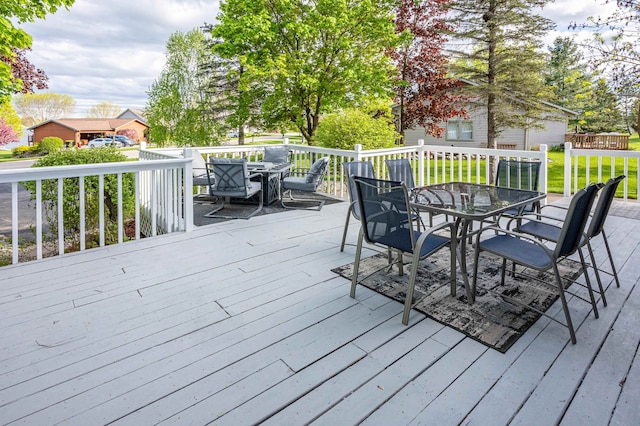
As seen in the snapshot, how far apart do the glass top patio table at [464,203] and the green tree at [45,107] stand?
38.7m

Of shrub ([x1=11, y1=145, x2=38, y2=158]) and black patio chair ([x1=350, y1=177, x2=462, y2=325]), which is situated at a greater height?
shrub ([x1=11, y1=145, x2=38, y2=158])

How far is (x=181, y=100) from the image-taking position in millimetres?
15289

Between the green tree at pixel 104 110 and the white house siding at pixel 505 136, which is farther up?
the green tree at pixel 104 110

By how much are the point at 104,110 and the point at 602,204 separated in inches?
1972

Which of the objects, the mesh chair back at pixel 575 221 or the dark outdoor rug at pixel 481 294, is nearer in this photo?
the mesh chair back at pixel 575 221

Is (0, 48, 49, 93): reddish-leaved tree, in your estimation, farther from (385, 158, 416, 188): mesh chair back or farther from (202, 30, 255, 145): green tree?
(385, 158, 416, 188): mesh chair back

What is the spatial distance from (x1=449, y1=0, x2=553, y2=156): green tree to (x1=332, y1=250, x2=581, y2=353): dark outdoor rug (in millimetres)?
9515

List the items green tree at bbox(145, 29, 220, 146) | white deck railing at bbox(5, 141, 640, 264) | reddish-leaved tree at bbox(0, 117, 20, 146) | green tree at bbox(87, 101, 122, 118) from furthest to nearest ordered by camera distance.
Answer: green tree at bbox(87, 101, 122, 118) → reddish-leaved tree at bbox(0, 117, 20, 146) → green tree at bbox(145, 29, 220, 146) → white deck railing at bbox(5, 141, 640, 264)

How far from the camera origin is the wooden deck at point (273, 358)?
1546 mm

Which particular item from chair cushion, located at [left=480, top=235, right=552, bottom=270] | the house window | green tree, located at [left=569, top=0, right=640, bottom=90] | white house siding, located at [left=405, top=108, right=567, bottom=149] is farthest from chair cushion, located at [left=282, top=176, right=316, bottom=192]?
the house window

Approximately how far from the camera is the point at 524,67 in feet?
36.0

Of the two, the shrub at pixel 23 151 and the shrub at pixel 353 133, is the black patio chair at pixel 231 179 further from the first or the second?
the shrub at pixel 23 151

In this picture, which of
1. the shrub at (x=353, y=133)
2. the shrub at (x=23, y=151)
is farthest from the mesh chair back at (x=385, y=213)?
the shrub at (x=23, y=151)

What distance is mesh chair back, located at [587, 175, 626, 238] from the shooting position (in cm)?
227
